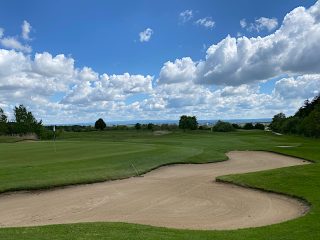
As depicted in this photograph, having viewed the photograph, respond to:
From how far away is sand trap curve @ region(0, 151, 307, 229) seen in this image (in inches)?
572

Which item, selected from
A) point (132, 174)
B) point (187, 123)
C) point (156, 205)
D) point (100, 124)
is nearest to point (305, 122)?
point (187, 123)

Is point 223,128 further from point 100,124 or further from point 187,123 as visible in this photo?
point 100,124

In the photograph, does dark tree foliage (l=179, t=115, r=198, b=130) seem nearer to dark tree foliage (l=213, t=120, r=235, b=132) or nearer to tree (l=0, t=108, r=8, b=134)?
dark tree foliage (l=213, t=120, r=235, b=132)

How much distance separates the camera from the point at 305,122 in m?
74.6

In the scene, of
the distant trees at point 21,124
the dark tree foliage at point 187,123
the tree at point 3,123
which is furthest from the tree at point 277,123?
the tree at point 3,123

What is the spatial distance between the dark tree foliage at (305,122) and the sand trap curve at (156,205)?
48744mm

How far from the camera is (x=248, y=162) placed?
3250cm

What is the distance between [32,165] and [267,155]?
22.0m

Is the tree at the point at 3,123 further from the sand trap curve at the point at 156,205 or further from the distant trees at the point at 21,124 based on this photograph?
the sand trap curve at the point at 156,205

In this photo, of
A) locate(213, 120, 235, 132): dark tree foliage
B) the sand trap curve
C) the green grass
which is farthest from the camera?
locate(213, 120, 235, 132): dark tree foliage

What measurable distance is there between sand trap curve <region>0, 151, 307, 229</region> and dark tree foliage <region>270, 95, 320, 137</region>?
4874cm


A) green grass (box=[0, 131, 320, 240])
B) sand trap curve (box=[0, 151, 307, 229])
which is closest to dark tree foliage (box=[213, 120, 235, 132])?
green grass (box=[0, 131, 320, 240])

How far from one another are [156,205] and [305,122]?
63844 mm

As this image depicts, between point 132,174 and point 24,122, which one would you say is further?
point 24,122
